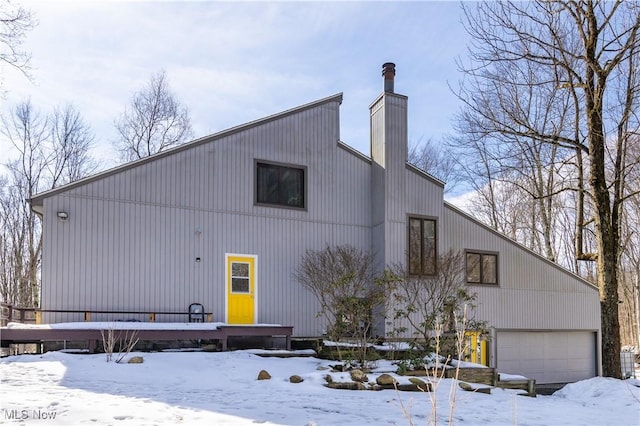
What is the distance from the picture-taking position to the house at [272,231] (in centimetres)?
1094

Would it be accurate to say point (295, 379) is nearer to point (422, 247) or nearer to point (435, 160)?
point (422, 247)

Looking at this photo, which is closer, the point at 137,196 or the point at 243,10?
the point at 243,10

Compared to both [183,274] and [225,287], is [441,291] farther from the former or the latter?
[183,274]

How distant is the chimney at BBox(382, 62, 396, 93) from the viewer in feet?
46.5

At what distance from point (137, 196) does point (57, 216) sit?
1525 millimetres

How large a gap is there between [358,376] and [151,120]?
17922 millimetres

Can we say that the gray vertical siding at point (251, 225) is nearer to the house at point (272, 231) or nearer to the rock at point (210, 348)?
the house at point (272, 231)

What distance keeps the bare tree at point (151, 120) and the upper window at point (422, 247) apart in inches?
519

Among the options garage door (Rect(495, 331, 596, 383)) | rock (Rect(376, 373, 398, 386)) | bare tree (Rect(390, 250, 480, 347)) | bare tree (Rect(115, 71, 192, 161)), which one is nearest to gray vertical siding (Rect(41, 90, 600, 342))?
garage door (Rect(495, 331, 596, 383))

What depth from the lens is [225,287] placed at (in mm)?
12078

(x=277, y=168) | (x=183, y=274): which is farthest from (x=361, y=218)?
(x=183, y=274)

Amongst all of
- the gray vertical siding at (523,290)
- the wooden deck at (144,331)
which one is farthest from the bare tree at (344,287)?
the gray vertical siding at (523,290)

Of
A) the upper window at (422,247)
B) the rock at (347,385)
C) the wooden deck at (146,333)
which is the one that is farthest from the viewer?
the upper window at (422,247)

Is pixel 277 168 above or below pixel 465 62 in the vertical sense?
below
